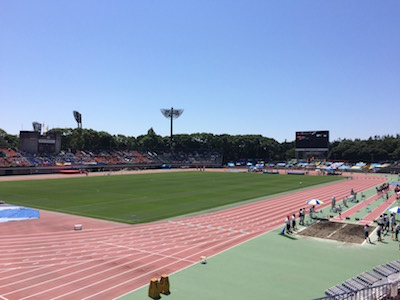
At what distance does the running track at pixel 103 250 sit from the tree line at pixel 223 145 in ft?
290

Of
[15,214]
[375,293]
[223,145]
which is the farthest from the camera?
[223,145]

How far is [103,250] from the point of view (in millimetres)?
18156

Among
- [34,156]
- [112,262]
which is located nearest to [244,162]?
[34,156]

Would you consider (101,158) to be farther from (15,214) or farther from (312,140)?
(15,214)

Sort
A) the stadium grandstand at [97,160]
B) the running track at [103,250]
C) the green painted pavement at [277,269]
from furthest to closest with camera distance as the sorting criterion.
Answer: the stadium grandstand at [97,160] < the running track at [103,250] < the green painted pavement at [277,269]

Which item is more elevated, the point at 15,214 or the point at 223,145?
the point at 223,145

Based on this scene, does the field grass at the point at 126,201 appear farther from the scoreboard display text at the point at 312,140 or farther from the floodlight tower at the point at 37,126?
the scoreboard display text at the point at 312,140

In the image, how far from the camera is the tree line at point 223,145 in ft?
371

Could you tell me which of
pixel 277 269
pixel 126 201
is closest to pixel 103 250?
→ pixel 277 269

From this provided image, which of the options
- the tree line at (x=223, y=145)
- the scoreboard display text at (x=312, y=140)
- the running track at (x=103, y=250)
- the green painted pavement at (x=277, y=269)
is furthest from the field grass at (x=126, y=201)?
the tree line at (x=223, y=145)

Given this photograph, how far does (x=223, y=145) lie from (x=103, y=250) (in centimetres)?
11547

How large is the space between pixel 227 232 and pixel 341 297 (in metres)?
12.9

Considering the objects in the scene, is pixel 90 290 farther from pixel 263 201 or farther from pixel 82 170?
pixel 82 170

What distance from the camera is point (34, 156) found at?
80125 millimetres
